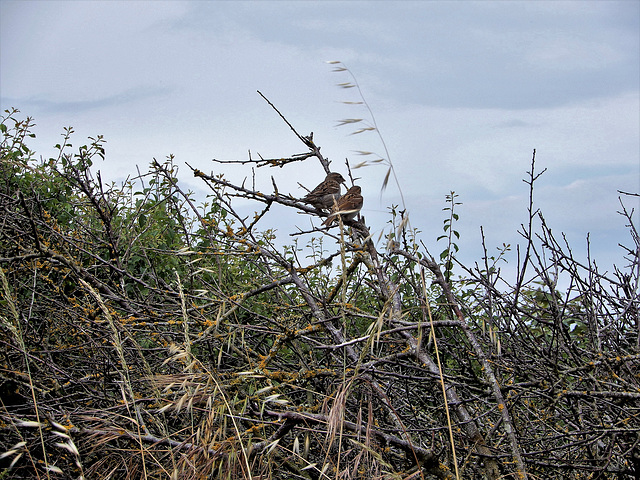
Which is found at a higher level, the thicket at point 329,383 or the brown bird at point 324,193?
the brown bird at point 324,193

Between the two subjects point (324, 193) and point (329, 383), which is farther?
point (324, 193)

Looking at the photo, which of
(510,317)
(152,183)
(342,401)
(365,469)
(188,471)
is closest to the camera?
(342,401)

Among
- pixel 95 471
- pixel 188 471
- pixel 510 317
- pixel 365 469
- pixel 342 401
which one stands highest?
pixel 510 317

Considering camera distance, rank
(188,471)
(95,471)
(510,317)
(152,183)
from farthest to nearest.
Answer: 1. (152,183)
2. (510,317)
3. (95,471)
4. (188,471)

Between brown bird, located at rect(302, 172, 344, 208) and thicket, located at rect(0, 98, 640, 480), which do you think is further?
brown bird, located at rect(302, 172, 344, 208)

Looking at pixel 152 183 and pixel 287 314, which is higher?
pixel 152 183

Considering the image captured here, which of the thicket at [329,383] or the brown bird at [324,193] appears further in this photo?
the brown bird at [324,193]

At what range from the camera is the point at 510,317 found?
371 centimetres

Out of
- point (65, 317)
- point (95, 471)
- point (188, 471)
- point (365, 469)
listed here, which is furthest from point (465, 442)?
point (65, 317)

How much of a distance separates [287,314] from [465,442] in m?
1.68

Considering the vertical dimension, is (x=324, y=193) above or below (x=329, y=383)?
above

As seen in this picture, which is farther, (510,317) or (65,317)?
(65,317)

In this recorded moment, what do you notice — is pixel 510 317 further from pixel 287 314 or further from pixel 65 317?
pixel 65 317

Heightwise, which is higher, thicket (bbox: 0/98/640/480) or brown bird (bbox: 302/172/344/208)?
brown bird (bbox: 302/172/344/208)
